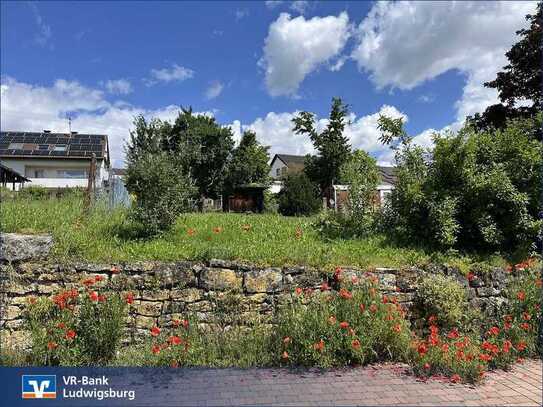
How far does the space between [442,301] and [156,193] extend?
460 centimetres

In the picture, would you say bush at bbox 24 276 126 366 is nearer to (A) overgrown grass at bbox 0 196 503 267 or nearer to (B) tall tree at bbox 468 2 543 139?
(A) overgrown grass at bbox 0 196 503 267

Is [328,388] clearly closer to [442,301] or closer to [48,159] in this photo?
[442,301]

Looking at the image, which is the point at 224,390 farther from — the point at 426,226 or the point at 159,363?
the point at 426,226

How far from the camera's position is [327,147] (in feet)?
94.1

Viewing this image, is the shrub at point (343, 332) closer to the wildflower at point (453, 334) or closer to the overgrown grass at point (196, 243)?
the wildflower at point (453, 334)

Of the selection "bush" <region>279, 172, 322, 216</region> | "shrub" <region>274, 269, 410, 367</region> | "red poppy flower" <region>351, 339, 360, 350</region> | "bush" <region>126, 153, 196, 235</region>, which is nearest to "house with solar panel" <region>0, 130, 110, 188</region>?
"bush" <region>279, 172, 322, 216</region>

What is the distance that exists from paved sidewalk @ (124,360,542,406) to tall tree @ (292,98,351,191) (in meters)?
24.1

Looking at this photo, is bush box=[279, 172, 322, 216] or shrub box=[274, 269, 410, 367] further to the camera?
bush box=[279, 172, 322, 216]

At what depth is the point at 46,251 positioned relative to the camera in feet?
18.1

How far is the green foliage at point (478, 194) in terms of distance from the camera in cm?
656

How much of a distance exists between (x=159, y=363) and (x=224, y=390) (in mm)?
1041

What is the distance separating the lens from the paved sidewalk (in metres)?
3.88

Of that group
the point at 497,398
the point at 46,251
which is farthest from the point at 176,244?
the point at 497,398

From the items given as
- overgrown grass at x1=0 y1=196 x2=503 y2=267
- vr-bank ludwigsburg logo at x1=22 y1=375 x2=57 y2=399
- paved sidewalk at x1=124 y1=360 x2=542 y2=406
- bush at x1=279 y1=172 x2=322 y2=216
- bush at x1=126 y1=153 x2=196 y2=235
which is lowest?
paved sidewalk at x1=124 y1=360 x2=542 y2=406
